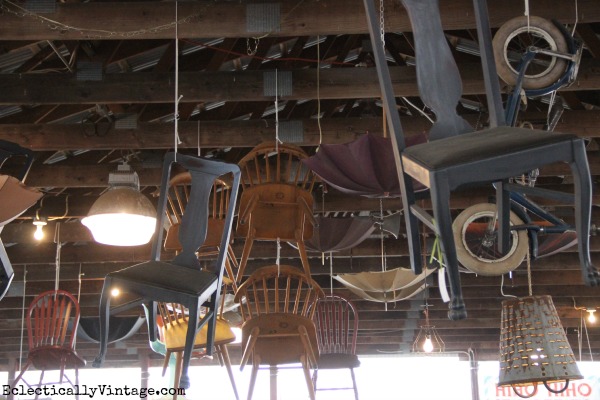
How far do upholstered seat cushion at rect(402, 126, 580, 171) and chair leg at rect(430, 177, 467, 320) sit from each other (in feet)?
0.18

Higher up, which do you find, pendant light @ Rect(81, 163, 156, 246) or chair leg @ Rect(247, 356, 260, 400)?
pendant light @ Rect(81, 163, 156, 246)

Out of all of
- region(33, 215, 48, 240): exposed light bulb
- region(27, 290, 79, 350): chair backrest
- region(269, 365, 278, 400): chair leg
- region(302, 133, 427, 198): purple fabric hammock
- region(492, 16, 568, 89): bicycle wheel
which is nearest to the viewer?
region(492, 16, 568, 89): bicycle wheel

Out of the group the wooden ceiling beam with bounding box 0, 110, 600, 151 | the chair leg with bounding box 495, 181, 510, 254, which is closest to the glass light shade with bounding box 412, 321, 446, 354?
the wooden ceiling beam with bounding box 0, 110, 600, 151

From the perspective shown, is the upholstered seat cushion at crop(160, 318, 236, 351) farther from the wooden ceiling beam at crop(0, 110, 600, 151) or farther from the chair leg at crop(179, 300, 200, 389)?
the wooden ceiling beam at crop(0, 110, 600, 151)

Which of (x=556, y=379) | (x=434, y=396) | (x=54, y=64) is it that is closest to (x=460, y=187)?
(x=556, y=379)

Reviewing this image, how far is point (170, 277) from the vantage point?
324cm

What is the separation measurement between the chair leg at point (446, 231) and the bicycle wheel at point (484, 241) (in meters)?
2.03

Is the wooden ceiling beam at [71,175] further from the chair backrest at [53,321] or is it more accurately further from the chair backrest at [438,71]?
the chair backrest at [438,71]

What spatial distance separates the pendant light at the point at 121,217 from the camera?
5.52 m

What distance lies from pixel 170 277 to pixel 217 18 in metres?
2.59

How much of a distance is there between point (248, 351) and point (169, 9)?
2.29 metres

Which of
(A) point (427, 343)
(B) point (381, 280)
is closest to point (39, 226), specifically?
(B) point (381, 280)

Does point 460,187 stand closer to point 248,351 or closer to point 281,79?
point 248,351

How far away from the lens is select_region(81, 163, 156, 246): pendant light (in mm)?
5520
